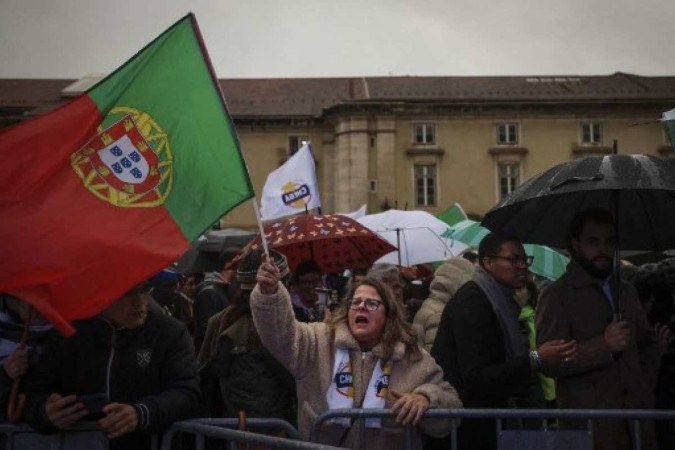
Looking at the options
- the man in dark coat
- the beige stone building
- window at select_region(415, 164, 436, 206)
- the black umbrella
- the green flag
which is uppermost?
the beige stone building

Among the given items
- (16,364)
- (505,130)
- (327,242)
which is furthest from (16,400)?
(505,130)

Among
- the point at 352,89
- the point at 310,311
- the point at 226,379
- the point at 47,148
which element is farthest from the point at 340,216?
the point at 352,89

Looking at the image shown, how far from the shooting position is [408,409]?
4516mm

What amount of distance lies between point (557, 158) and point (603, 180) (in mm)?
55619

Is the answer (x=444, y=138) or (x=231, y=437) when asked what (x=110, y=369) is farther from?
(x=444, y=138)

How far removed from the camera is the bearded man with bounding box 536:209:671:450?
17.1ft

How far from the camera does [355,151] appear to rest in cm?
5838

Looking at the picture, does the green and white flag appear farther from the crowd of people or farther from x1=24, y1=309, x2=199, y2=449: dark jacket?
x1=24, y1=309, x2=199, y2=449: dark jacket

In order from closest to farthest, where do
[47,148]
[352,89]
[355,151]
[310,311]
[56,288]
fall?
[56,288] < [47,148] < [310,311] < [355,151] < [352,89]

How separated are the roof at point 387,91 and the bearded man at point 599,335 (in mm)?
52819

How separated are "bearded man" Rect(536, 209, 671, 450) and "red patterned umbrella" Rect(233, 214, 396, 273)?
341cm

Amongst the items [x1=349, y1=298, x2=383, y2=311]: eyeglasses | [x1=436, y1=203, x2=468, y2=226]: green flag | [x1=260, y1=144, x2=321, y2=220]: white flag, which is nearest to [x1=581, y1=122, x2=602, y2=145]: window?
[x1=436, y1=203, x2=468, y2=226]: green flag

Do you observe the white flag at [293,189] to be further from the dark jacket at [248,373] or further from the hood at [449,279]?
the dark jacket at [248,373]

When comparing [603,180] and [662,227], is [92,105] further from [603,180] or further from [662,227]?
[662,227]
